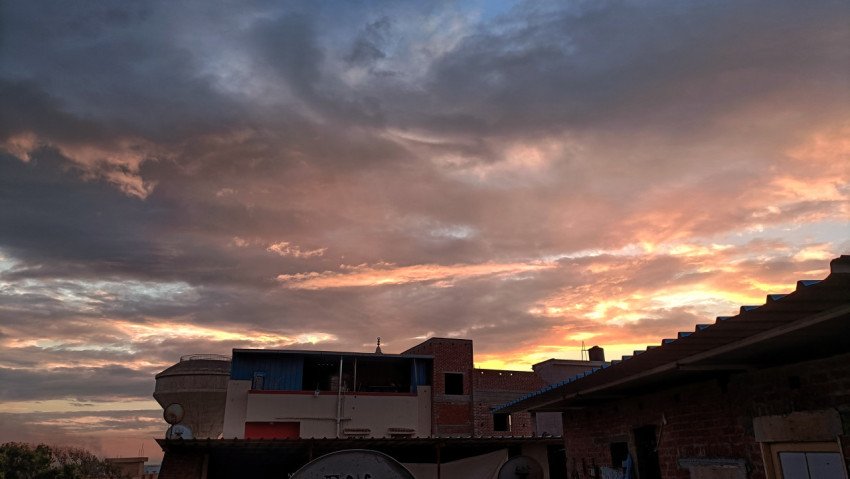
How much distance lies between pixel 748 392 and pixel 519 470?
21.4 feet

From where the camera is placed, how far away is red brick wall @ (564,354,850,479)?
6.58 metres

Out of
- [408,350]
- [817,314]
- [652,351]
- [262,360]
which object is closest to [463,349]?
[408,350]

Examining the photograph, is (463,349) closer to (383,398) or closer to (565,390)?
(383,398)

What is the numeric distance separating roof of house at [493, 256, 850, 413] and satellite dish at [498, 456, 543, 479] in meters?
4.32

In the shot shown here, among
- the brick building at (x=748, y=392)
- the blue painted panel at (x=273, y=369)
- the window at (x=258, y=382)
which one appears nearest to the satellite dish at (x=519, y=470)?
the brick building at (x=748, y=392)

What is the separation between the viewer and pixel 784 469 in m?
7.09

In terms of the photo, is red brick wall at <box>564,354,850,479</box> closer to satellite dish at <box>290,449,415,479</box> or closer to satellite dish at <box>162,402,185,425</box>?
satellite dish at <box>290,449,415,479</box>

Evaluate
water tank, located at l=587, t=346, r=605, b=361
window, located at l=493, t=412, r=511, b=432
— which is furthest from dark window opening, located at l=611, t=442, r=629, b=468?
water tank, located at l=587, t=346, r=605, b=361

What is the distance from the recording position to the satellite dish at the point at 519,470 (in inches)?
510

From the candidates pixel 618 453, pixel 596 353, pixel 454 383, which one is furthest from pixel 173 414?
pixel 596 353

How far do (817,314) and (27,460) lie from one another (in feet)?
123

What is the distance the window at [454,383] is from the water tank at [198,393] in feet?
41.1

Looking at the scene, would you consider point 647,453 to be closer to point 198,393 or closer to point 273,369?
point 273,369

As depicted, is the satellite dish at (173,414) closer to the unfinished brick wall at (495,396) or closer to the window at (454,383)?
the window at (454,383)
